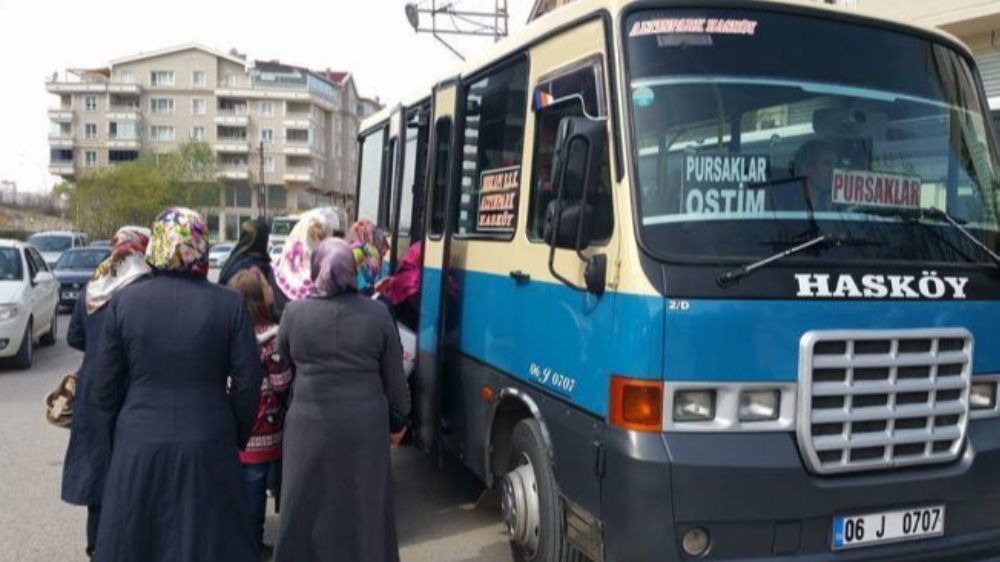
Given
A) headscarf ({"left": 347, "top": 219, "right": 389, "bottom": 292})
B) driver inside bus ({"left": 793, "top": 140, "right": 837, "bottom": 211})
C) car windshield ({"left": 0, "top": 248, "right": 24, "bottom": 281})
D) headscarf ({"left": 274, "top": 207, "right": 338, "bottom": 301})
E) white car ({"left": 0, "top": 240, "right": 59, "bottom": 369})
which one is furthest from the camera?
car windshield ({"left": 0, "top": 248, "right": 24, "bottom": 281})

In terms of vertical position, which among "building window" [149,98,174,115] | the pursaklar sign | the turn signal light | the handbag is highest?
"building window" [149,98,174,115]

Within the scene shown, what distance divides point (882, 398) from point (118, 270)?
384 cm

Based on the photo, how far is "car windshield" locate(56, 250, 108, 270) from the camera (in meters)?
20.3

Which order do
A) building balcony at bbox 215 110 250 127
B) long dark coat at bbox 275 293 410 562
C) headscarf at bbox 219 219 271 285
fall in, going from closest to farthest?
long dark coat at bbox 275 293 410 562
headscarf at bbox 219 219 271 285
building balcony at bbox 215 110 250 127

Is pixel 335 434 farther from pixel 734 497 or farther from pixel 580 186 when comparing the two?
pixel 734 497

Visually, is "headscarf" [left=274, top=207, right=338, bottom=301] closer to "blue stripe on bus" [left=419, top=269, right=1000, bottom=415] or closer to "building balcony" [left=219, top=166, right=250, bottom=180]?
"blue stripe on bus" [left=419, top=269, right=1000, bottom=415]

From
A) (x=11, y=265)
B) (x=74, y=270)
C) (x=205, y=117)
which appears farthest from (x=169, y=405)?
(x=205, y=117)

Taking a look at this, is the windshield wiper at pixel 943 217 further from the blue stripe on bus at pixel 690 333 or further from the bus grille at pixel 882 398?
the bus grille at pixel 882 398

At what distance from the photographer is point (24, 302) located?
38.6ft

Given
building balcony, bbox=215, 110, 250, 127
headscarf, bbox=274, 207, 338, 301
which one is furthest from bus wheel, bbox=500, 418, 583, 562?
building balcony, bbox=215, 110, 250, 127

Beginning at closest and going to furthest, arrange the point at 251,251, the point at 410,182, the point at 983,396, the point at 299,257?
the point at 983,396, the point at 299,257, the point at 251,251, the point at 410,182

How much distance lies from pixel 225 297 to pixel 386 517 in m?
1.38

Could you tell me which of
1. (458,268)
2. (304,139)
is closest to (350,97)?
(304,139)

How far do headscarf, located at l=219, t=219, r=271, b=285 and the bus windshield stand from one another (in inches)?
135
